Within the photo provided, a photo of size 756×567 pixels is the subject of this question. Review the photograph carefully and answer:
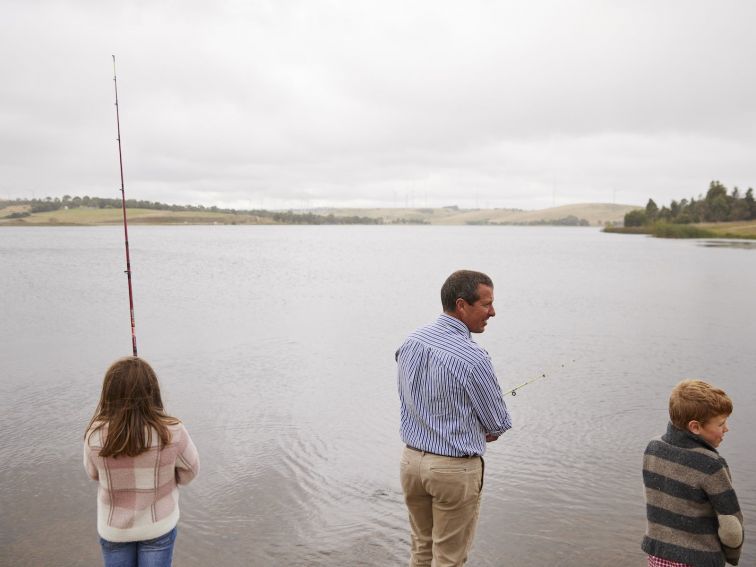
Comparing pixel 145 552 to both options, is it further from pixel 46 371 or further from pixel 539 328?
pixel 539 328

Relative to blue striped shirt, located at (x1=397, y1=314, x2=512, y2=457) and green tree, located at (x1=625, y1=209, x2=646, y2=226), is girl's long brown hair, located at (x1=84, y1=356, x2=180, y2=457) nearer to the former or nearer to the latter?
blue striped shirt, located at (x1=397, y1=314, x2=512, y2=457)

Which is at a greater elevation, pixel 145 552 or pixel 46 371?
pixel 145 552

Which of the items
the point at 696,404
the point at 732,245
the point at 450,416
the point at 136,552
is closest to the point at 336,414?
the point at 450,416

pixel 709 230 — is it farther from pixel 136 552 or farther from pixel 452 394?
pixel 136 552

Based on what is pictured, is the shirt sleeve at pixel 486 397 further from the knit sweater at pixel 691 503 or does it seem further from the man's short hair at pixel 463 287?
the knit sweater at pixel 691 503

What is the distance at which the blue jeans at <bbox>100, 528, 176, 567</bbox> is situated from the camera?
3279 millimetres

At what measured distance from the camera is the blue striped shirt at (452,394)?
3.59 m

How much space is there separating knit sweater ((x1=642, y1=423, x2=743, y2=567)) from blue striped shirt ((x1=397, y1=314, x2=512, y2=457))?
0.86 meters

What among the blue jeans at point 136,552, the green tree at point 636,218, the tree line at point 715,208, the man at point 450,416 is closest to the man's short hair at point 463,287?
the man at point 450,416

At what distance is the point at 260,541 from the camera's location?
227 inches

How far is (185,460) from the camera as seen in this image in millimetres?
3324

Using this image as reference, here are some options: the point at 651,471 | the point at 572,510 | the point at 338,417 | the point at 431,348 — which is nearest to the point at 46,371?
the point at 338,417

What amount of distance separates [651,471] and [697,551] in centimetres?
44

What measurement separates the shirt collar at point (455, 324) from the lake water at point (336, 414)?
2735 millimetres
